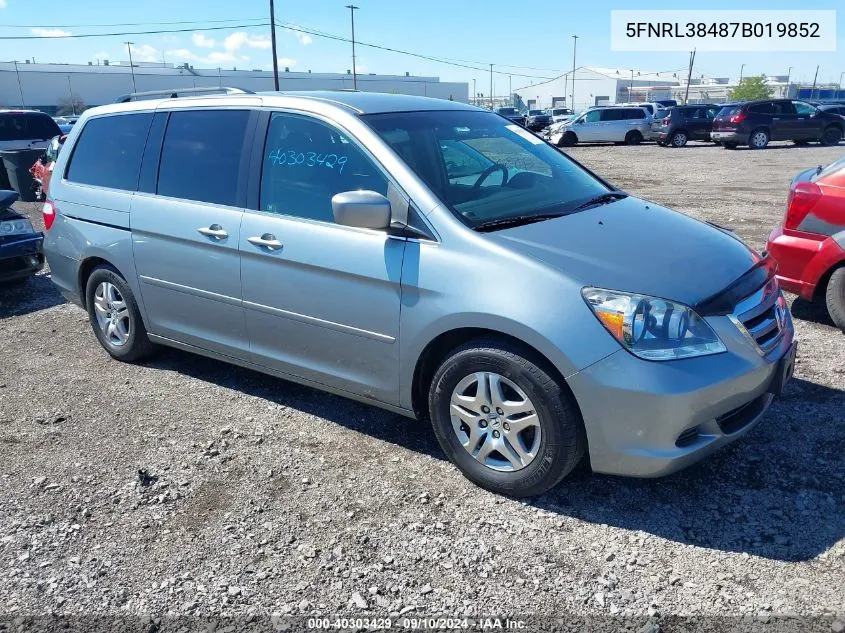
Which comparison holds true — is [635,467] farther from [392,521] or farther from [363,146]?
[363,146]

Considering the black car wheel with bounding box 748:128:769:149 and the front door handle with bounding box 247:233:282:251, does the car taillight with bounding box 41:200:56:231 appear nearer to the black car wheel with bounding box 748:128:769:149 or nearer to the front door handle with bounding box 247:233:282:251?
the front door handle with bounding box 247:233:282:251

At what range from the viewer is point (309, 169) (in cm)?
384

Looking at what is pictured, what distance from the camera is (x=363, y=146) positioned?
362 centimetres

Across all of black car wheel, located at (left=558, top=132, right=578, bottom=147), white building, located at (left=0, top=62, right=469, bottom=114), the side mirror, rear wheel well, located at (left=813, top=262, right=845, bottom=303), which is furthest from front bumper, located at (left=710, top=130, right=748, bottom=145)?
white building, located at (left=0, top=62, right=469, bottom=114)

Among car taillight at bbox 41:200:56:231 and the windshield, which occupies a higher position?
the windshield

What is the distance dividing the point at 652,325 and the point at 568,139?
2776 centimetres

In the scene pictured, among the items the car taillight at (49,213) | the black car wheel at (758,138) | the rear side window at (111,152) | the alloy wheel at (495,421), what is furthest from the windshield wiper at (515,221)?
the black car wheel at (758,138)

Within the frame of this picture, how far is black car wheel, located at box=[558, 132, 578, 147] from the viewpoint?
28969 mm

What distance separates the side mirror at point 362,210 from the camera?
3301 mm

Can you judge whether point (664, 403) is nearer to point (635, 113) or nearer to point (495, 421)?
point (495, 421)

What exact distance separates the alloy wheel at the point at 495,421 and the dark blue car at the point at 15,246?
5.55m

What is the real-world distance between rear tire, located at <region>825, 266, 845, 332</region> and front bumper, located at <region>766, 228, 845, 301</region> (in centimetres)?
8

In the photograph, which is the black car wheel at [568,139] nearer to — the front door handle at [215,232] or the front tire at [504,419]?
the front door handle at [215,232]

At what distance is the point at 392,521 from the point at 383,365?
0.78m
